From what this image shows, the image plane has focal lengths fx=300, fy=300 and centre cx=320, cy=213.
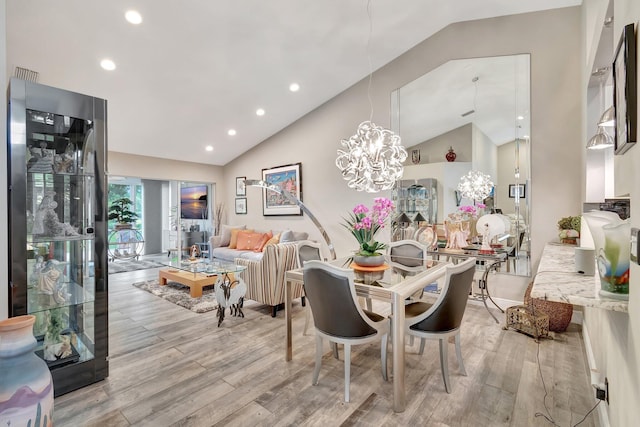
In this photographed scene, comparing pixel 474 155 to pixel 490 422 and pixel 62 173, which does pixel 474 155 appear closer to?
pixel 490 422

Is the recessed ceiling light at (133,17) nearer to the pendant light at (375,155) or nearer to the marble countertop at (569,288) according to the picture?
the pendant light at (375,155)

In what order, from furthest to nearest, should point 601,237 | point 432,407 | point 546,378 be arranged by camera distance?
point 546,378
point 432,407
point 601,237

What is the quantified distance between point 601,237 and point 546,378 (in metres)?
1.65

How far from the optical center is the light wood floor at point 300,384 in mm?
1857

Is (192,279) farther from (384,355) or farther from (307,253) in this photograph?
(384,355)

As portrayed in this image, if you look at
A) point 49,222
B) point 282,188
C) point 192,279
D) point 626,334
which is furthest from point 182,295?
point 626,334

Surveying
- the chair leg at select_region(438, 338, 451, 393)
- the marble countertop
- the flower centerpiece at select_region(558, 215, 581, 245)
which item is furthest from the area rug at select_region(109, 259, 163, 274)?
the flower centerpiece at select_region(558, 215, 581, 245)

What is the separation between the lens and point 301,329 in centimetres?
323

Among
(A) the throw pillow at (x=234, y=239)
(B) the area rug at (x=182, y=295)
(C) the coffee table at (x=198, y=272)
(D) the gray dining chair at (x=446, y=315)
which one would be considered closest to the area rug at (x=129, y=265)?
(B) the area rug at (x=182, y=295)

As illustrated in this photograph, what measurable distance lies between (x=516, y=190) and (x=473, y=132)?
979 mm

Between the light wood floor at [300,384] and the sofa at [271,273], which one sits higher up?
the sofa at [271,273]

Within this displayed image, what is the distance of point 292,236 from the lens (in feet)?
19.0

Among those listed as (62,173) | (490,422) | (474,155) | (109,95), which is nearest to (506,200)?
(474,155)

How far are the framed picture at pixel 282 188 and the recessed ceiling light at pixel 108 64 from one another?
3.21 m
